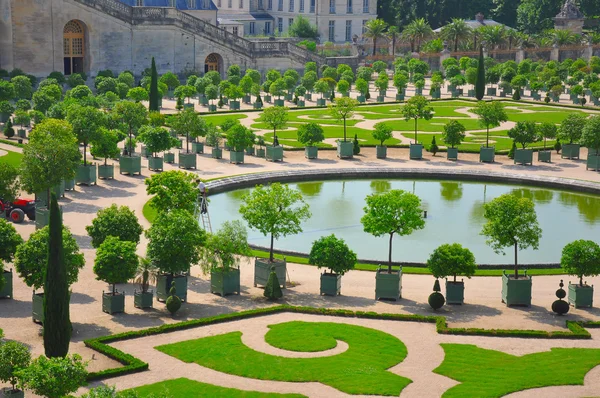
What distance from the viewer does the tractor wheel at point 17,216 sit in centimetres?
5094

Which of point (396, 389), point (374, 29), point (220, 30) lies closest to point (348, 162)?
point (396, 389)

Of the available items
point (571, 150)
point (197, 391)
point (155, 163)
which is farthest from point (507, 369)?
point (571, 150)

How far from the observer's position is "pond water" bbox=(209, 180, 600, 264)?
4862 cm

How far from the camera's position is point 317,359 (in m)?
34.8

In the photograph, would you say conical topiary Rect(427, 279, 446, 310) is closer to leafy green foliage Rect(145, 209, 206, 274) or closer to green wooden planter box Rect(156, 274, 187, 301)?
leafy green foliage Rect(145, 209, 206, 274)

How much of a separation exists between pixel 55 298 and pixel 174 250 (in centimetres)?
766

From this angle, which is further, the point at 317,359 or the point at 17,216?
the point at 17,216

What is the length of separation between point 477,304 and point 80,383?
1725 cm

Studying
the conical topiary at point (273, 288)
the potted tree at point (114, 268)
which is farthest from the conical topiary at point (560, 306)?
the potted tree at point (114, 268)

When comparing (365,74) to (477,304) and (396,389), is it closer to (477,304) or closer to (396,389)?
(477,304)

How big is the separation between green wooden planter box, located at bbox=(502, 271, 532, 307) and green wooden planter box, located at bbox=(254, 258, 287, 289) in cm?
832

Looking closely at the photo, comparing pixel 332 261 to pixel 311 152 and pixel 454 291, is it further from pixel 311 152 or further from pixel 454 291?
pixel 311 152

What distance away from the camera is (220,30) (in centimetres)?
11019

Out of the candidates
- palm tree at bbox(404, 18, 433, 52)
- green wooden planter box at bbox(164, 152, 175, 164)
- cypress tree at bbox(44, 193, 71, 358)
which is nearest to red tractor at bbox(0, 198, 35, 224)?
green wooden planter box at bbox(164, 152, 175, 164)
